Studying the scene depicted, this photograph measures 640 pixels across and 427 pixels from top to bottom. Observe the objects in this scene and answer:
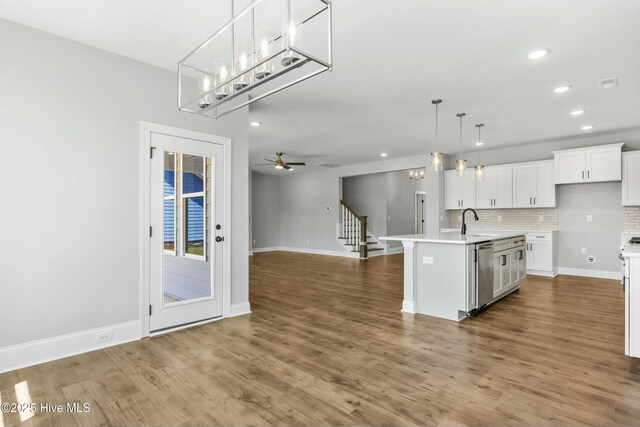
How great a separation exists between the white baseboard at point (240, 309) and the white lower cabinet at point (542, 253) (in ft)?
18.4

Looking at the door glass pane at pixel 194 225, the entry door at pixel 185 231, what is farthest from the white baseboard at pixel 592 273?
the door glass pane at pixel 194 225

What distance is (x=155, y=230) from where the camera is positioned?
3.51m

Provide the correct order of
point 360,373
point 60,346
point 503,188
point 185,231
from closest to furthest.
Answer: point 360,373
point 60,346
point 185,231
point 503,188

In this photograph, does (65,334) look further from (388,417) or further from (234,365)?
(388,417)

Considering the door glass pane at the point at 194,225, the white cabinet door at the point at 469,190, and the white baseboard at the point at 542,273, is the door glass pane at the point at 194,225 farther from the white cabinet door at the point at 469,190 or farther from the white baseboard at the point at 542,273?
the white baseboard at the point at 542,273

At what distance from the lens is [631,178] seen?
228 inches

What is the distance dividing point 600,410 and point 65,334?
4.01 metres

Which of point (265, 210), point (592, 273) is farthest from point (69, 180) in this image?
point (265, 210)

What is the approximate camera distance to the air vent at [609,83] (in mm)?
3829

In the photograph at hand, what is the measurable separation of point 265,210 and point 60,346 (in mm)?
8943

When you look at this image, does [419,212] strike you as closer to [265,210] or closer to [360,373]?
[265,210]

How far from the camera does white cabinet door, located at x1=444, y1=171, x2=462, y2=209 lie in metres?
7.87

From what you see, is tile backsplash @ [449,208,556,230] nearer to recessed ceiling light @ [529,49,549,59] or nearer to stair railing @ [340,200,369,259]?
stair railing @ [340,200,369,259]

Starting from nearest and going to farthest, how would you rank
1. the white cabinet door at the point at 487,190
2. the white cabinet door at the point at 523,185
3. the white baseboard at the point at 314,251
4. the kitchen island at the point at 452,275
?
the kitchen island at the point at 452,275 < the white cabinet door at the point at 523,185 < the white cabinet door at the point at 487,190 < the white baseboard at the point at 314,251
